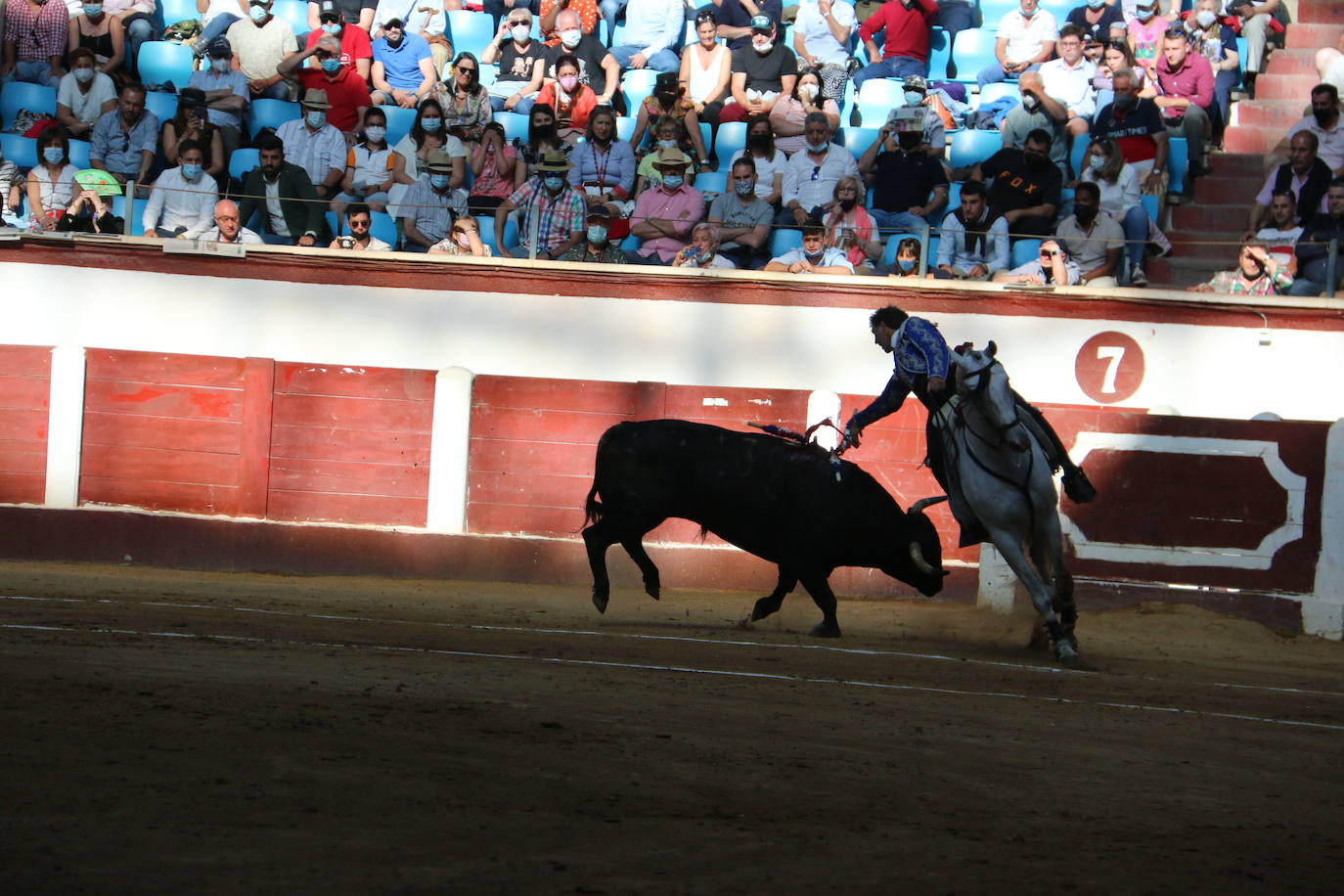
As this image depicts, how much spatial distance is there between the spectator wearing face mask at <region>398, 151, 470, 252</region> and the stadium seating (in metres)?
2.89

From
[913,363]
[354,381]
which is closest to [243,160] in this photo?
[354,381]

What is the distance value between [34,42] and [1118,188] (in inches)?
417

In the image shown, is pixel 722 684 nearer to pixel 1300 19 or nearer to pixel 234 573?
pixel 234 573

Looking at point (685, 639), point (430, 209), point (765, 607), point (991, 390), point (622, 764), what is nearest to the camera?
point (622, 764)

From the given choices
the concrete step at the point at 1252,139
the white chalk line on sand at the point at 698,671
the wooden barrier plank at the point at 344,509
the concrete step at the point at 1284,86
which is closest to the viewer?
the white chalk line on sand at the point at 698,671

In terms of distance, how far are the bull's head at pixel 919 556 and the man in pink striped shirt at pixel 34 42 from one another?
34.7 feet

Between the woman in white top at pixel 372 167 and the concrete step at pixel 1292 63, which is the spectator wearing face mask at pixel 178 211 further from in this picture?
the concrete step at pixel 1292 63

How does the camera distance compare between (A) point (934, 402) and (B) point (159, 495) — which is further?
(B) point (159, 495)

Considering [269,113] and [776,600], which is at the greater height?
[269,113]

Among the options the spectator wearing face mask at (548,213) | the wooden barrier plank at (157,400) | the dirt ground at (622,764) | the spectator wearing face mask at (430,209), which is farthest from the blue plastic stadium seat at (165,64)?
the dirt ground at (622,764)

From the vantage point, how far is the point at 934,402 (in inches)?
330

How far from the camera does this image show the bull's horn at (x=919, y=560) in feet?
28.9

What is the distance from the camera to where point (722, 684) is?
6492 mm

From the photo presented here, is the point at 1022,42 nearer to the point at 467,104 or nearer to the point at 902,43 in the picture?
the point at 902,43
